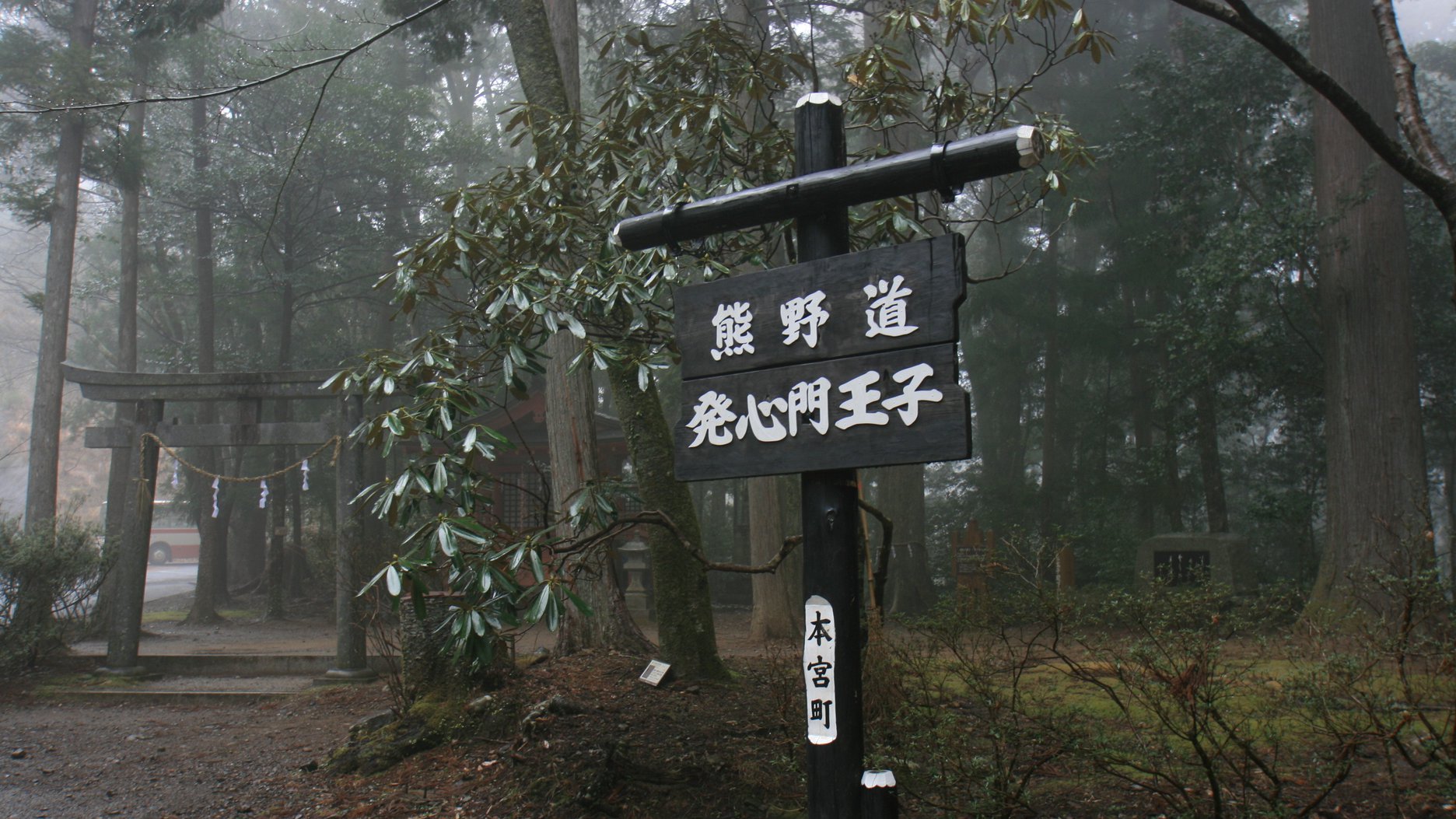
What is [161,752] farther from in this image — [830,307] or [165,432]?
[830,307]

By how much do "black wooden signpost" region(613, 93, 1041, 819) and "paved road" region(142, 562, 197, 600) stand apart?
1975 centimetres

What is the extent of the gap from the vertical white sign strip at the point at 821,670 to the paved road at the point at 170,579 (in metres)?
19.9

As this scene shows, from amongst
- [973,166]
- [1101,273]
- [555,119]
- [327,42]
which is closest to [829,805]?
[973,166]

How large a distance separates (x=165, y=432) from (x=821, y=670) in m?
9.54

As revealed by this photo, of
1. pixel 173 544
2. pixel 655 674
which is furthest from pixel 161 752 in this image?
pixel 173 544

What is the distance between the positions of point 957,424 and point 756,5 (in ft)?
39.8

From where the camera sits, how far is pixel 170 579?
27.5m

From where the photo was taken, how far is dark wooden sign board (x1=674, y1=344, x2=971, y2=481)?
2.57 meters

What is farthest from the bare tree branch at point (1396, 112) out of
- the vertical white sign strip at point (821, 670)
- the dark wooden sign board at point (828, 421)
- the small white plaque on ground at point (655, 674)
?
the small white plaque on ground at point (655, 674)

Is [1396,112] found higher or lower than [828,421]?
higher

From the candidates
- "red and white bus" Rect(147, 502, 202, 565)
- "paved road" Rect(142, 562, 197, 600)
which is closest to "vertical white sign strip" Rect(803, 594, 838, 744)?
"paved road" Rect(142, 562, 197, 600)

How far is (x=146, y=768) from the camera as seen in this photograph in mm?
6508

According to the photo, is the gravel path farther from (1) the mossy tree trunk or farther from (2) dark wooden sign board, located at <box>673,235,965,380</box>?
(2) dark wooden sign board, located at <box>673,235,965,380</box>

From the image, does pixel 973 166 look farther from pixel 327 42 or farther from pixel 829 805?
pixel 327 42
